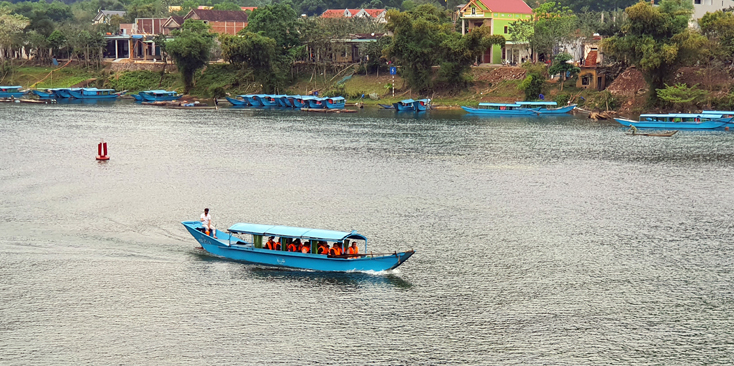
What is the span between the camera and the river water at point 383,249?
34.4 meters

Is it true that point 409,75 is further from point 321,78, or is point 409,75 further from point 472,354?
point 472,354

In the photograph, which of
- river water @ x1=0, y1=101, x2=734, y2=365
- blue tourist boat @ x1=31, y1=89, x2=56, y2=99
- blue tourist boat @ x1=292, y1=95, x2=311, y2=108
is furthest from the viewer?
blue tourist boat @ x1=31, y1=89, x2=56, y2=99

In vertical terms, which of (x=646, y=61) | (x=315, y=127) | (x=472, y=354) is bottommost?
(x=472, y=354)

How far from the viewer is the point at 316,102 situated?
126m

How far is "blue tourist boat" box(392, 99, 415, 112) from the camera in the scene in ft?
398

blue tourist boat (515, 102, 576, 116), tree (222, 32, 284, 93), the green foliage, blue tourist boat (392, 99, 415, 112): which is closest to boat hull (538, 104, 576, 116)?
blue tourist boat (515, 102, 576, 116)

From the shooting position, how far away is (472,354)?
33.5 m

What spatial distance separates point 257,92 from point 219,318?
106017mm

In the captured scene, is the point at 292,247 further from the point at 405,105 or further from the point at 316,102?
the point at 316,102

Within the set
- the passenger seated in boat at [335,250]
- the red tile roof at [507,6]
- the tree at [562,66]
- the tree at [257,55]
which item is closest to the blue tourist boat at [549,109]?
the tree at [562,66]

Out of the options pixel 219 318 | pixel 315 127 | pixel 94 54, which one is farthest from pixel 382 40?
pixel 219 318

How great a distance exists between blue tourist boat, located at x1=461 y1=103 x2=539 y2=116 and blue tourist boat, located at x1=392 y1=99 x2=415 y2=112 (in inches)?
309

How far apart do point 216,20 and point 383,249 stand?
5056 inches

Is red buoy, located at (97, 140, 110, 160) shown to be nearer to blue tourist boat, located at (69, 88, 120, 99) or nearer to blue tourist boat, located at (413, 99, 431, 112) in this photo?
blue tourist boat, located at (413, 99, 431, 112)
